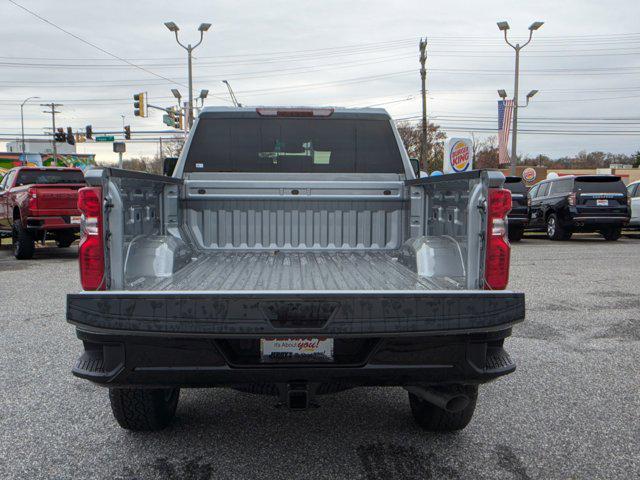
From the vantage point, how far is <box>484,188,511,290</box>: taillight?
10.1 feet

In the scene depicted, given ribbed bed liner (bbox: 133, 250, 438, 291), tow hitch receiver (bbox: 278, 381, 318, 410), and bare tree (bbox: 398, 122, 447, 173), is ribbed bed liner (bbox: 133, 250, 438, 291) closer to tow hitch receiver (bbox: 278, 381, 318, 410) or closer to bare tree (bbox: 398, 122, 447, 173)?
tow hitch receiver (bbox: 278, 381, 318, 410)

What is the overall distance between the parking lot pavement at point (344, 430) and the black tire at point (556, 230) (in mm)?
12680

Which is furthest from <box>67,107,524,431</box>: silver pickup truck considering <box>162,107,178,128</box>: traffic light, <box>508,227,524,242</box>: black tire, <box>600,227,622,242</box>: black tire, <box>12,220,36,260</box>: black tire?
<box>162,107,178,128</box>: traffic light

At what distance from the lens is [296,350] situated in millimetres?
2936

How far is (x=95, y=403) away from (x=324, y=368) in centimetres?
223

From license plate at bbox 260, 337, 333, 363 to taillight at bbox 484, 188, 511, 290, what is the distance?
A: 88 cm

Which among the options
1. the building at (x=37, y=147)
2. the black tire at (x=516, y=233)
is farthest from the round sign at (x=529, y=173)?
the building at (x=37, y=147)

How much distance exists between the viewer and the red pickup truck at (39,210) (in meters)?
13.0

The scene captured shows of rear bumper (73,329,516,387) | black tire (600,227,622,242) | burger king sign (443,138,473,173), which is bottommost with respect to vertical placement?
black tire (600,227,622,242)

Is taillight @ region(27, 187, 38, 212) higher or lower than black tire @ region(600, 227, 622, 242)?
higher

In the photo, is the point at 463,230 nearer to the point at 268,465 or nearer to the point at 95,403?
the point at 268,465

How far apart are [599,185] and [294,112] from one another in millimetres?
14880

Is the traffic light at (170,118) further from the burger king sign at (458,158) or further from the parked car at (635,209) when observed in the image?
the parked car at (635,209)

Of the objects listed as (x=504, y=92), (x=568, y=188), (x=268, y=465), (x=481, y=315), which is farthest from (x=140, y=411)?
(x=504, y=92)
